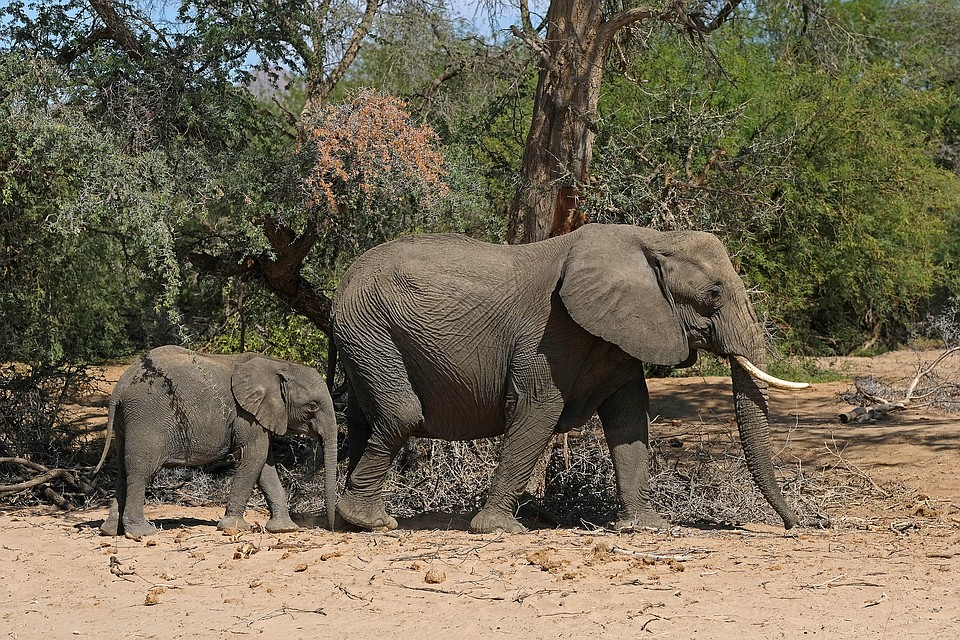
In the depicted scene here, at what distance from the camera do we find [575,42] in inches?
405

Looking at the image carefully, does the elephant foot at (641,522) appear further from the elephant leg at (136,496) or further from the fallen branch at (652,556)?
the elephant leg at (136,496)

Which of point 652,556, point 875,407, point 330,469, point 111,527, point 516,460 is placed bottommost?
point 111,527

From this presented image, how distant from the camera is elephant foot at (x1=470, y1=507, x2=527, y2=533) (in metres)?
8.54

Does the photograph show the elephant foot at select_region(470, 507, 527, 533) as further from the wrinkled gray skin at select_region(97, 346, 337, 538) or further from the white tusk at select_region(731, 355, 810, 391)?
the white tusk at select_region(731, 355, 810, 391)

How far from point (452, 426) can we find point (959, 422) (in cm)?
625

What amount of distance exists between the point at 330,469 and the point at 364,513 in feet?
1.68

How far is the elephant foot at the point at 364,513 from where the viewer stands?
9.25 m

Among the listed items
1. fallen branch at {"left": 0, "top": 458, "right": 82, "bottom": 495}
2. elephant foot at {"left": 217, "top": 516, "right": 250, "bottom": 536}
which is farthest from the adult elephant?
fallen branch at {"left": 0, "top": 458, "right": 82, "bottom": 495}

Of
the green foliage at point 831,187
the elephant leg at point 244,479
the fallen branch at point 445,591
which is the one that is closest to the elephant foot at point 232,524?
the elephant leg at point 244,479

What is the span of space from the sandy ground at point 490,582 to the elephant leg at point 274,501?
0.82 feet

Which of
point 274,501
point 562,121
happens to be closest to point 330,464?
point 274,501

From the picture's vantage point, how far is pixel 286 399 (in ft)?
30.3

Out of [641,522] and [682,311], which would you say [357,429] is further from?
[682,311]

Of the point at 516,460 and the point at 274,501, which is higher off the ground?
the point at 516,460
